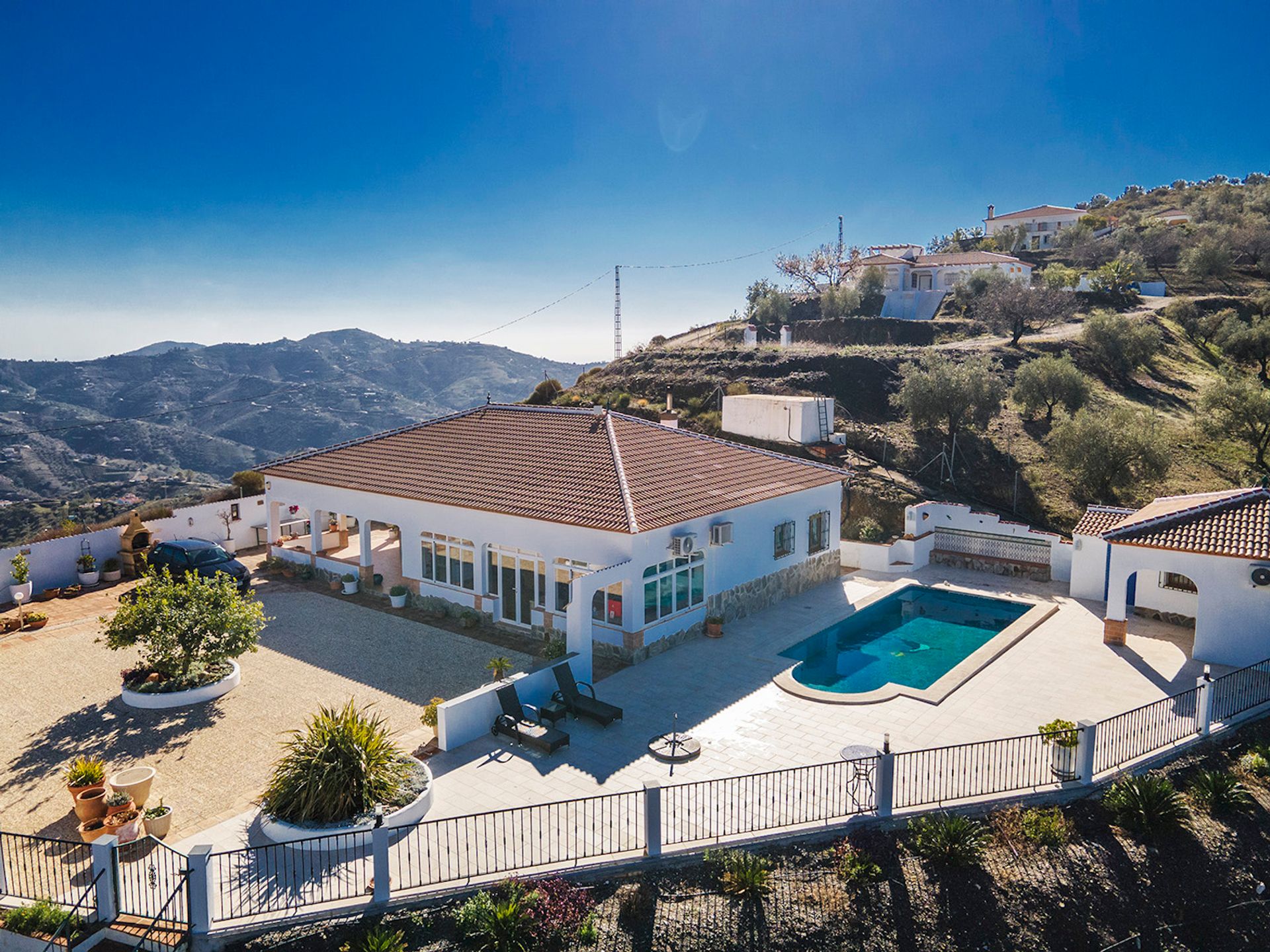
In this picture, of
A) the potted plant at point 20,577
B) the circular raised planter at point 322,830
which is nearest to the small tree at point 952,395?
the circular raised planter at point 322,830

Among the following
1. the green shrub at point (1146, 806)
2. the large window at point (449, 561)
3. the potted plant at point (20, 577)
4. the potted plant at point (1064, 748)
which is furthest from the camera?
the potted plant at point (20, 577)

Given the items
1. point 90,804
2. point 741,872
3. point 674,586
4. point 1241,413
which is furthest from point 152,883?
point 1241,413

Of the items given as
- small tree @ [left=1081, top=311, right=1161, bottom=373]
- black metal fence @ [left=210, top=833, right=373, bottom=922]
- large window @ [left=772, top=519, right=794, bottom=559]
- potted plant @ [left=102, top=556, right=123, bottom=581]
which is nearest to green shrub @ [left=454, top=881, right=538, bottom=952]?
black metal fence @ [left=210, top=833, right=373, bottom=922]

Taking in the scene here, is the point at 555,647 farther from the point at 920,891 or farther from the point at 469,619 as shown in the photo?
the point at 920,891

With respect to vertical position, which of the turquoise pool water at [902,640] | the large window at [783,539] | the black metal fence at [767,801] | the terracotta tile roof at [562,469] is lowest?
the turquoise pool water at [902,640]

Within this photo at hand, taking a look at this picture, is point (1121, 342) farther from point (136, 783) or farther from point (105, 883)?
point (105, 883)

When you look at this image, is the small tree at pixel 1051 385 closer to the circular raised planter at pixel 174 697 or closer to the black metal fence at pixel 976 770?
the black metal fence at pixel 976 770

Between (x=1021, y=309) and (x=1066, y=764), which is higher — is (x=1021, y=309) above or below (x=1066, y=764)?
above
